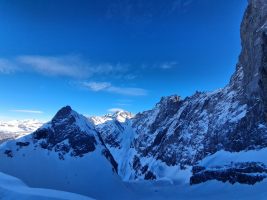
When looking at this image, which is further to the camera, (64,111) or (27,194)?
(64,111)

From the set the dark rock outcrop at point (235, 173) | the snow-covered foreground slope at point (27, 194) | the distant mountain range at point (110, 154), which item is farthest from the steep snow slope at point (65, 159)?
the snow-covered foreground slope at point (27, 194)

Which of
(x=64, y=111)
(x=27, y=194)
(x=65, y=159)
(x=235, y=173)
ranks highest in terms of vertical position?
(x=64, y=111)

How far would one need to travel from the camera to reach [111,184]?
138 m

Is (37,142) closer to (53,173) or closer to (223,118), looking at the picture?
(53,173)

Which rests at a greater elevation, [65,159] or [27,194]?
[65,159]

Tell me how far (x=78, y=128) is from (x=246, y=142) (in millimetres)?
69668

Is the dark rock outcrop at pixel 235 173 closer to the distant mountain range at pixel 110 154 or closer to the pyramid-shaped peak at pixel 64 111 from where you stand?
the distant mountain range at pixel 110 154

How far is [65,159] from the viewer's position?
5837 inches

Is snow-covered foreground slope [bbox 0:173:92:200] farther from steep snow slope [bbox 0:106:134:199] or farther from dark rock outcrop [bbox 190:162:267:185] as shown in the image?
dark rock outcrop [bbox 190:162:267:185]

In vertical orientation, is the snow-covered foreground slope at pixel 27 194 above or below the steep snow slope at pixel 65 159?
below

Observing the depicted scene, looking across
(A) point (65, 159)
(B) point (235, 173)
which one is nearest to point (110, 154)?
(A) point (65, 159)

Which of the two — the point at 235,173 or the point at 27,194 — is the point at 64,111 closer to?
the point at 235,173

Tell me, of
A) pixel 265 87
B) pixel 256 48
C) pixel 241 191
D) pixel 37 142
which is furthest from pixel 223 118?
pixel 265 87

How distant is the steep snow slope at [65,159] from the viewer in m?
133
